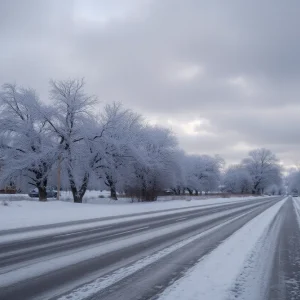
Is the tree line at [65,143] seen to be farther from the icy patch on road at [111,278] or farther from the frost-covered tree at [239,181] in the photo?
the frost-covered tree at [239,181]

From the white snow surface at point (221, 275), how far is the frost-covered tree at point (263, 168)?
124m

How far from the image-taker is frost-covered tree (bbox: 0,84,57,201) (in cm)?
3559

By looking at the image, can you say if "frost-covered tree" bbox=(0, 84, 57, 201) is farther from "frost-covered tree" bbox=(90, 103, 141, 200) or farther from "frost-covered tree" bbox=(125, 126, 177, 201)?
"frost-covered tree" bbox=(125, 126, 177, 201)

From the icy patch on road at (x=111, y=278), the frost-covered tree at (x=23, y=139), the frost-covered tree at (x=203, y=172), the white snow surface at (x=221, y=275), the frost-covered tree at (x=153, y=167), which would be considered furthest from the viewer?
the frost-covered tree at (x=203, y=172)

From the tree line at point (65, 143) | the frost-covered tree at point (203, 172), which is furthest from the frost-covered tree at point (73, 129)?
the frost-covered tree at point (203, 172)

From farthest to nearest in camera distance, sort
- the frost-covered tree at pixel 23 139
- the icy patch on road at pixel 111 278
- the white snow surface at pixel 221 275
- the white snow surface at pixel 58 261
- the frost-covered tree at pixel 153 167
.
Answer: the frost-covered tree at pixel 153 167
the frost-covered tree at pixel 23 139
the white snow surface at pixel 58 261
the white snow surface at pixel 221 275
the icy patch on road at pixel 111 278

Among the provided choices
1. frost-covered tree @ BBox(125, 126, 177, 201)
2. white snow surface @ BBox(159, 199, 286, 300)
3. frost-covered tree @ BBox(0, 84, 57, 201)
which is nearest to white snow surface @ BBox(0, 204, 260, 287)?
white snow surface @ BBox(159, 199, 286, 300)

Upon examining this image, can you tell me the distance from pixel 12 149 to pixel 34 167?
260 centimetres

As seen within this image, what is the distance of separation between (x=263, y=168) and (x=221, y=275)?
130708 millimetres

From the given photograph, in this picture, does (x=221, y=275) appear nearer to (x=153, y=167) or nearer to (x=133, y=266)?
(x=133, y=266)

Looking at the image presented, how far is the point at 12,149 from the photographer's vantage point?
36.2 meters

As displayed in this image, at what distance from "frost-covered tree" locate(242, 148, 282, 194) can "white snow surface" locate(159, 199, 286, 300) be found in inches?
4897

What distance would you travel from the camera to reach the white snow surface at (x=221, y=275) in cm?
680

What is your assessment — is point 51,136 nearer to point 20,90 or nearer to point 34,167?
point 34,167
